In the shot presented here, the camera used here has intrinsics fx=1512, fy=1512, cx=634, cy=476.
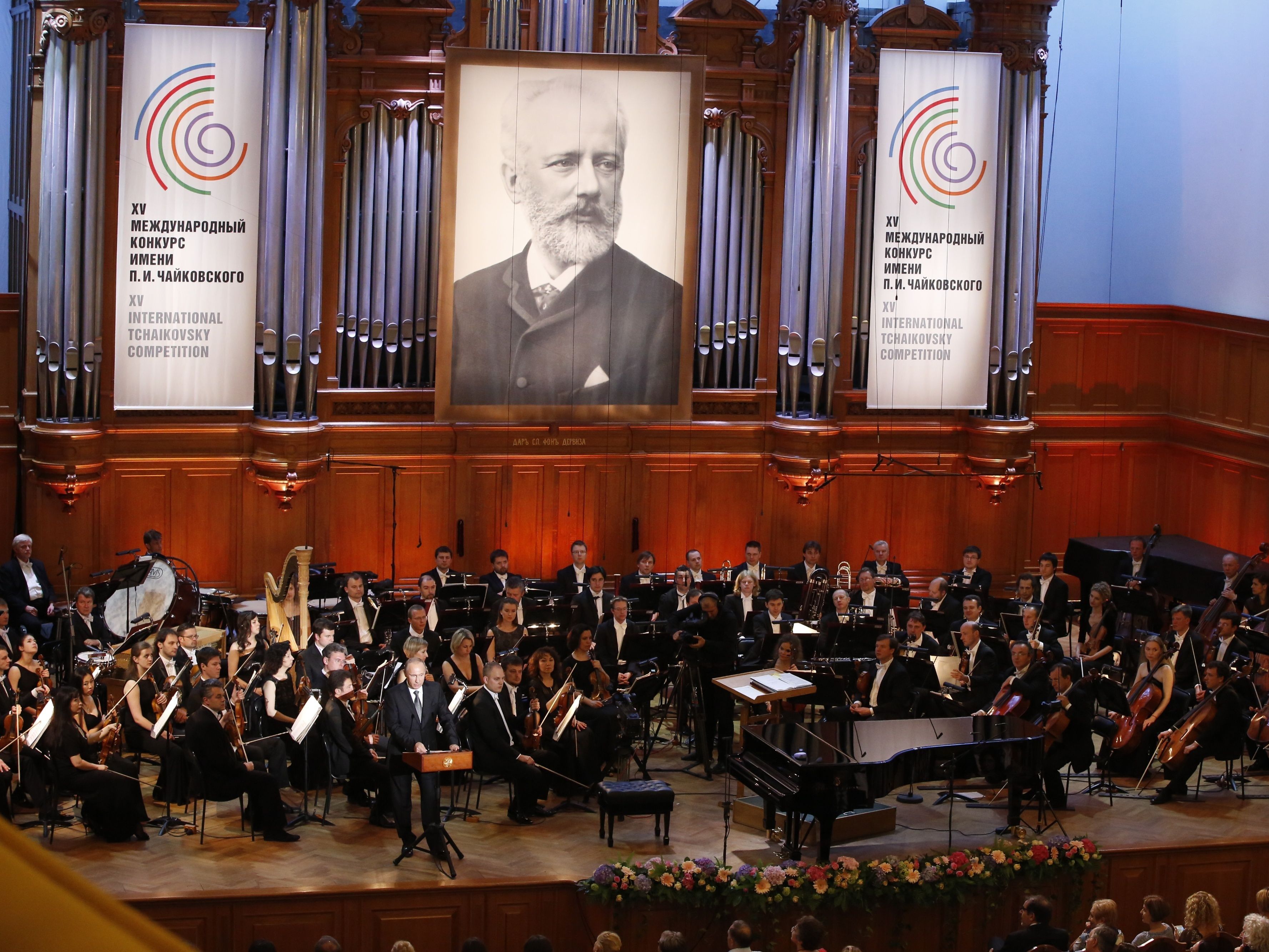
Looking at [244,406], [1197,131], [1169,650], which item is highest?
[1197,131]

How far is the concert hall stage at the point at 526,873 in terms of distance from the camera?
28.9ft

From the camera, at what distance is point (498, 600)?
11.9 meters

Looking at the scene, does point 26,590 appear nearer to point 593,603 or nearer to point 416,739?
point 416,739

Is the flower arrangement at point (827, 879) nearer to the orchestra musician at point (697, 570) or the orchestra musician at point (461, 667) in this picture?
the orchestra musician at point (461, 667)

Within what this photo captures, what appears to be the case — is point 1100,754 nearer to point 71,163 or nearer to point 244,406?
point 244,406

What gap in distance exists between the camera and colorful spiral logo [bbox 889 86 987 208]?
564 inches

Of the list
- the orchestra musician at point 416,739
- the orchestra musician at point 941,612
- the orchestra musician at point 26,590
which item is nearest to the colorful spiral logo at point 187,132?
the orchestra musician at point 26,590

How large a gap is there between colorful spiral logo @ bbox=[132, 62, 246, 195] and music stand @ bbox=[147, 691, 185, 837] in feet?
17.3

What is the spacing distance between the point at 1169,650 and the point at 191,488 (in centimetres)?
857

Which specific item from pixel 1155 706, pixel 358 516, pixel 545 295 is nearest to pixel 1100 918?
pixel 1155 706

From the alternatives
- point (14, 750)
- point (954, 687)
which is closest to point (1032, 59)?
point (954, 687)

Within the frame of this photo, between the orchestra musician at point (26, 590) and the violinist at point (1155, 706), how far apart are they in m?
8.37

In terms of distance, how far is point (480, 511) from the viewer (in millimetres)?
14461

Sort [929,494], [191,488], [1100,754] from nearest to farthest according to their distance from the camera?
1. [1100,754]
2. [191,488]
3. [929,494]
